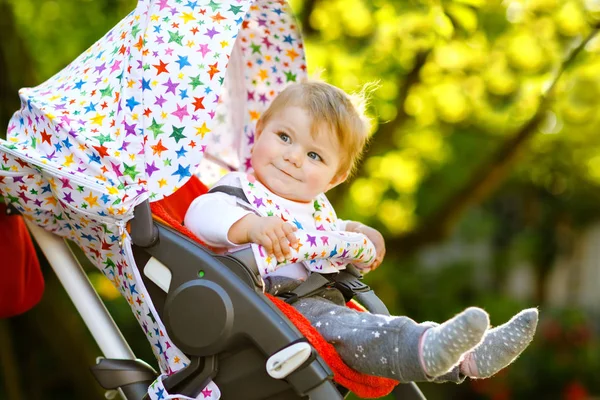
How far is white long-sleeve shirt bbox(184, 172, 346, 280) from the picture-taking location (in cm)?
191

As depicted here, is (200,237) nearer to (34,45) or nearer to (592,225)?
(34,45)

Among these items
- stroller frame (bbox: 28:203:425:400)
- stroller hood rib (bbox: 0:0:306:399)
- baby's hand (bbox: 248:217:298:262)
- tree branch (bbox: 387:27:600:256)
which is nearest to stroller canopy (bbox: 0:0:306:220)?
stroller hood rib (bbox: 0:0:306:399)

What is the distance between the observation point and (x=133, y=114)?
191 centimetres

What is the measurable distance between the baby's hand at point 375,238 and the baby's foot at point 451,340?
62cm

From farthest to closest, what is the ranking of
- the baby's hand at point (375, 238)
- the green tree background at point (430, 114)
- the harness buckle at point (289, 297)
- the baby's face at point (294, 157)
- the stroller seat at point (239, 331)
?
the green tree background at point (430, 114) < the baby's hand at point (375, 238) < the baby's face at point (294, 157) < the harness buckle at point (289, 297) < the stroller seat at point (239, 331)

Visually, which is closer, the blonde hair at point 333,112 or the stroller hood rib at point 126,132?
the stroller hood rib at point 126,132

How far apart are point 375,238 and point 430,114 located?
3.07 metres

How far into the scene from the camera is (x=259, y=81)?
2.74 metres

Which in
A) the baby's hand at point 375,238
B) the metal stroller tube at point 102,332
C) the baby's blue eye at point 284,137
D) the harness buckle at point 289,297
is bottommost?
the metal stroller tube at point 102,332

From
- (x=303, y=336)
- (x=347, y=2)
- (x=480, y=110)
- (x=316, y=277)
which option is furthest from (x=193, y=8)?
(x=480, y=110)

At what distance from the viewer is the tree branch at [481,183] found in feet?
15.0

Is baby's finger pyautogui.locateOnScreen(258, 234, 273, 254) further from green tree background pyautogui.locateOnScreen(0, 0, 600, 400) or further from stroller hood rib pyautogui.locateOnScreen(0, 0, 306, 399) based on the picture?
green tree background pyautogui.locateOnScreen(0, 0, 600, 400)

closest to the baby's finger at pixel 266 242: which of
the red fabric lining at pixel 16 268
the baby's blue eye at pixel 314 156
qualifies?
the baby's blue eye at pixel 314 156

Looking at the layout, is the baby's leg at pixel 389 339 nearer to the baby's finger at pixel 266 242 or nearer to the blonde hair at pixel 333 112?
the baby's finger at pixel 266 242
